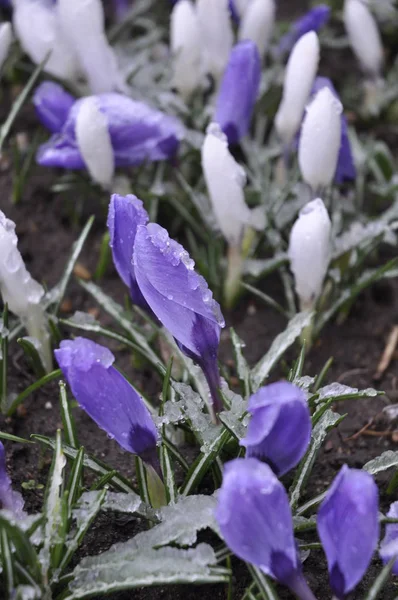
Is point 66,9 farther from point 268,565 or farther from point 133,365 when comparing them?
point 268,565

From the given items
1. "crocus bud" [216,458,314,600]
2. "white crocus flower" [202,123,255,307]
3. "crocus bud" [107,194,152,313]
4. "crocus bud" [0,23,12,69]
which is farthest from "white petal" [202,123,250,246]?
"crocus bud" [216,458,314,600]

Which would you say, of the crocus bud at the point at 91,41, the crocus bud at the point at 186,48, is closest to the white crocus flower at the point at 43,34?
the crocus bud at the point at 91,41

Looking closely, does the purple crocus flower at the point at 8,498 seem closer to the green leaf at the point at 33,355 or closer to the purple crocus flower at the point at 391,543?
the green leaf at the point at 33,355

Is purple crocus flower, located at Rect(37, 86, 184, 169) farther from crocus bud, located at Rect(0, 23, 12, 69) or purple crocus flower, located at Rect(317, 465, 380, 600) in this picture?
purple crocus flower, located at Rect(317, 465, 380, 600)

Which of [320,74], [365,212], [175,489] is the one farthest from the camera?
[320,74]

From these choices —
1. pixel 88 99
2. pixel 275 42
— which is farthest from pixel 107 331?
pixel 275 42

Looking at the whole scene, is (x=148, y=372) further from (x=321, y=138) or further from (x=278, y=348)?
(x=321, y=138)

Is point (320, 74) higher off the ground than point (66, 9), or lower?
lower
